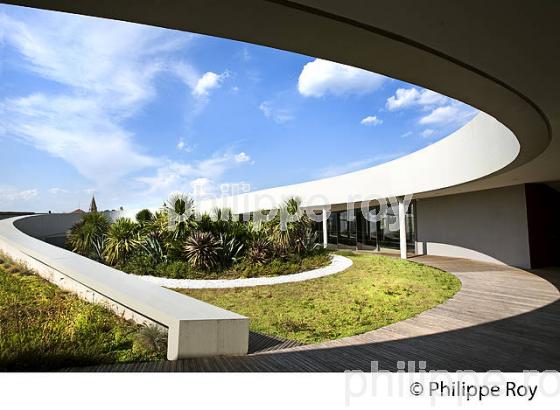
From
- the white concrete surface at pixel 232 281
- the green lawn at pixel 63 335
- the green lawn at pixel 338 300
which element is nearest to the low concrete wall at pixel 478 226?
the green lawn at pixel 338 300

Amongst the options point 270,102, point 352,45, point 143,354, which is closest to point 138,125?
point 270,102

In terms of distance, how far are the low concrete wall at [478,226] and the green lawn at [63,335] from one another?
40.5 feet

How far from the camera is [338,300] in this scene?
8031 millimetres

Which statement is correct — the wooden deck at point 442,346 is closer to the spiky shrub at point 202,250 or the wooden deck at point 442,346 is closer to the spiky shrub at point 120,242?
the spiky shrub at point 202,250

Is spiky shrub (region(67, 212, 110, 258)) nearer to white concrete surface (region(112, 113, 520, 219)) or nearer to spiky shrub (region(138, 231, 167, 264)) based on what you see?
spiky shrub (region(138, 231, 167, 264))

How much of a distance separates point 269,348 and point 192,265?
270 inches

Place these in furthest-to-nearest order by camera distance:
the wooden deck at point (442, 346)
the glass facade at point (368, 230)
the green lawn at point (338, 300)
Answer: the glass facade at point (368, 230), the green lawn at point (338, 300), the wooden deck at point (442, 346)

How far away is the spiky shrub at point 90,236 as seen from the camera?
13211 millimetres

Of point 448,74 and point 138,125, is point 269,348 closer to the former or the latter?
point 448,74

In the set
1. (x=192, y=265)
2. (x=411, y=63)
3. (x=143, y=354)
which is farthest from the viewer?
(x=192, y=265)

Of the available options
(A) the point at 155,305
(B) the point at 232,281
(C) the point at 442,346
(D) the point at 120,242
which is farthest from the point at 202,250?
(C) the point at 442,346

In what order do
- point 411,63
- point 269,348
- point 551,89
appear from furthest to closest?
point 269,348
point 551,89
point 411,63

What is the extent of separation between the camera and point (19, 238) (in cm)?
899

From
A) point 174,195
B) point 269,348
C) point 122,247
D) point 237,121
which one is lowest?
point 269,348
